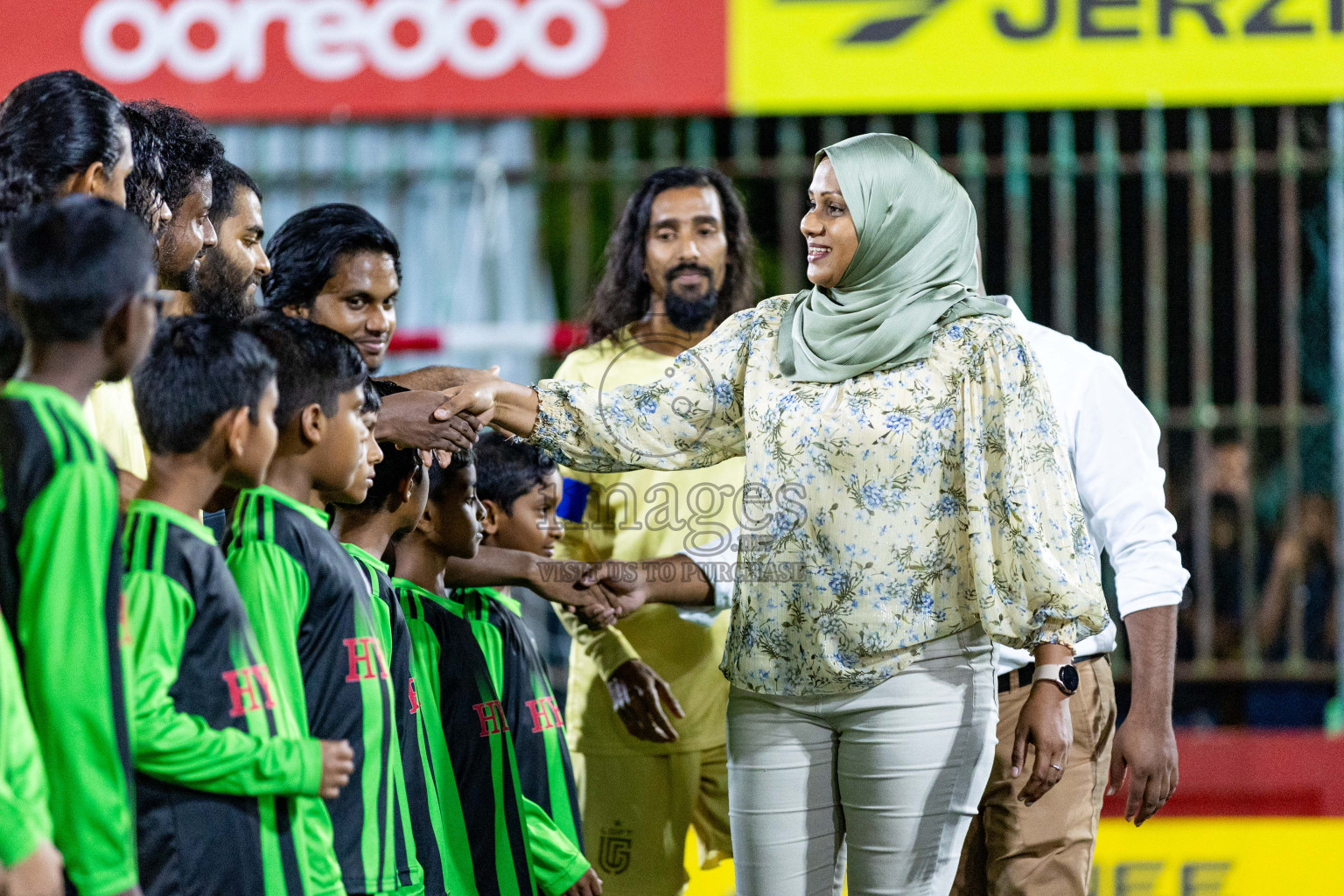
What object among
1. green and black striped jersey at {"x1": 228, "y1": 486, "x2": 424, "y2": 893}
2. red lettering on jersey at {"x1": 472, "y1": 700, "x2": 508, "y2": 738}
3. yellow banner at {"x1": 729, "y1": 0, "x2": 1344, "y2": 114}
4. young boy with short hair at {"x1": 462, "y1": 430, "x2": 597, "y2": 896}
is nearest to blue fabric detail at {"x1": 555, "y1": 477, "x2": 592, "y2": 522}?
young boy with short hair at {"x1": 462, "y1": 430, "x2": 597, "y2": 896}

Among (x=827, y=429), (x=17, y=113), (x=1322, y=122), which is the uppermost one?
(x=1322, y=122)

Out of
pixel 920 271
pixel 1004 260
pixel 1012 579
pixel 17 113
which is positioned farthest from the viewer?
pixel 1004 260

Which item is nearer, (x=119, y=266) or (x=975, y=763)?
(x=119, y=266)

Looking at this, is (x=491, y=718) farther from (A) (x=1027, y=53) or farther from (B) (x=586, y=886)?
(A) (x=1027, y=53)

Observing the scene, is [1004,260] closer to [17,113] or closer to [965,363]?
[965,363]

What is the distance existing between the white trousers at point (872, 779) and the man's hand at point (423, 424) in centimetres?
67

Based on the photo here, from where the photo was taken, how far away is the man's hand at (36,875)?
1508 mm

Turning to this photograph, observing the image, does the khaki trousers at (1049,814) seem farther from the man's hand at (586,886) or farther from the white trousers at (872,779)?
the man's hand at (586,886)

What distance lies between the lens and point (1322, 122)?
5684mm

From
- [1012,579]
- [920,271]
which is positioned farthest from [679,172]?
[1012,579]

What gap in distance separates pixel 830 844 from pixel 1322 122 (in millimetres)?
4353

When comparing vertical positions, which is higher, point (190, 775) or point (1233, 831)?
point (190, 775)

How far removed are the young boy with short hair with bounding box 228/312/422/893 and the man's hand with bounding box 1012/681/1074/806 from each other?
97 cm

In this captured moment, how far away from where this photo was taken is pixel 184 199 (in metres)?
2.71
